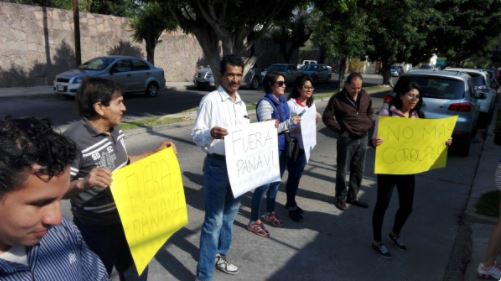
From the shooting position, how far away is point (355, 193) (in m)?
5.67

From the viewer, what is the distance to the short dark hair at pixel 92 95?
7.61ft

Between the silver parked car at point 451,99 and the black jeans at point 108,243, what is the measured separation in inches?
290

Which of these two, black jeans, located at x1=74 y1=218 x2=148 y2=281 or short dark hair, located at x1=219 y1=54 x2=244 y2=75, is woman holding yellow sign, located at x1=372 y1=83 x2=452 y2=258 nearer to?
short dark hair, located at x1=219 y1=54 x2=244 y2=75

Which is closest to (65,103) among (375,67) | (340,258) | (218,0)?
(218,0)

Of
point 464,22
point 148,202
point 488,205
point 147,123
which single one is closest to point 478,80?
point 488,205

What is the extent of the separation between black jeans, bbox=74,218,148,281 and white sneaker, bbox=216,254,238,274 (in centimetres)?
130

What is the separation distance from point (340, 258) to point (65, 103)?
41.1 ft

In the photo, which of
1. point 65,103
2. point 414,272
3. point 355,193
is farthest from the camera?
point 65,103

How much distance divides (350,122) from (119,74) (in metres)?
12.2

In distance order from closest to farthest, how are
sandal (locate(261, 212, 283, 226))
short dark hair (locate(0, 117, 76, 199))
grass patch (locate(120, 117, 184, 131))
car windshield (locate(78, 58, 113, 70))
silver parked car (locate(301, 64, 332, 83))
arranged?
short dark hair (locate(0, 117, 76, 199)) → sandal (locate(261, 212, 283, 226)) → grass patch (locate(120, 117, 184, 131)) → car windshield (locate(78, 58, 113, 70)) → silver parked car (locate(301, 64, 332, 83))

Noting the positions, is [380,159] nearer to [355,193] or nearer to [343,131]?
[343,131]

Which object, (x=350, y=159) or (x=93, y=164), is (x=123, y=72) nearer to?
(x=350, y=159)

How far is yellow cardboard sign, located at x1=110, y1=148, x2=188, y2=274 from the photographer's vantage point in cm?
223

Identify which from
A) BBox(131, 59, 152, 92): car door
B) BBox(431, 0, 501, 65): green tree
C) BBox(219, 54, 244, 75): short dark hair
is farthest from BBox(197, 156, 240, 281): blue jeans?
BBox(431, 0, 501, 65): green tree
